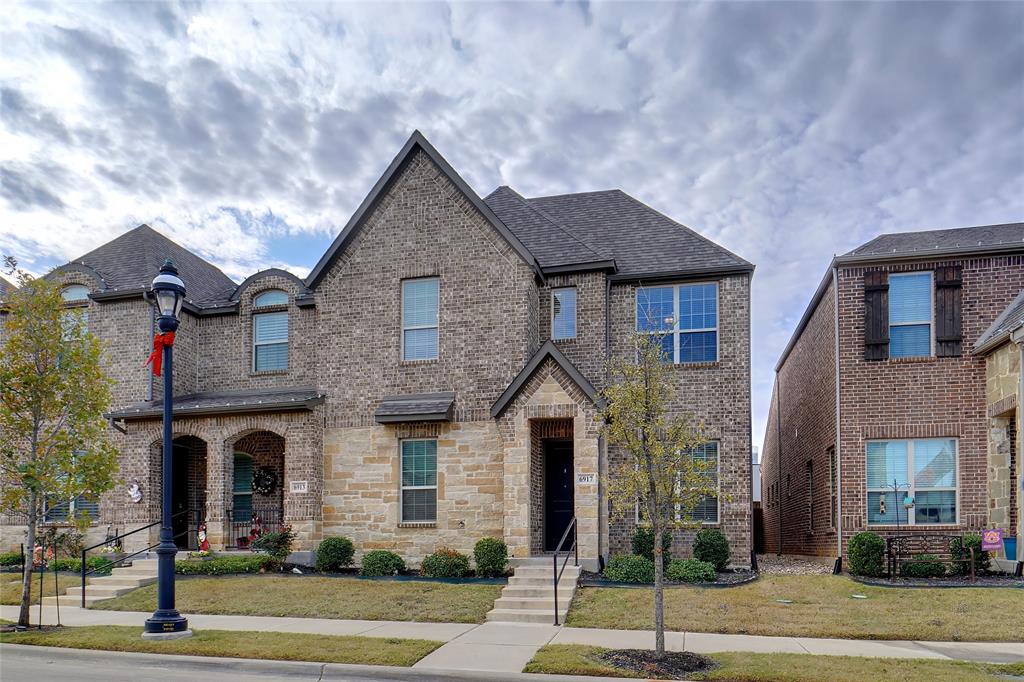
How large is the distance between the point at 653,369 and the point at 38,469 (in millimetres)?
9584

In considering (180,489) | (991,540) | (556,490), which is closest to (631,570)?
(556,490)

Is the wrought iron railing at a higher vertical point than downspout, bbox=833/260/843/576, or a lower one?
lower

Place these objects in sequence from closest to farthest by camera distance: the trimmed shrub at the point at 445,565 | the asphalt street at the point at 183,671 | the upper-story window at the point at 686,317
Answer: the asphalt street at the point at 183,671, the trimmed shrub at the point at 445,565, the upper-story window at the point at 686,317

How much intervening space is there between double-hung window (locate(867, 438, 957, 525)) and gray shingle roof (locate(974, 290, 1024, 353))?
213cm

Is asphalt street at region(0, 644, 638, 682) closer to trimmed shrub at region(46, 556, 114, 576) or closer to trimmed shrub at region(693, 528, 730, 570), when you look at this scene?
trimmed shrub at region(46, 556, 114, 576)

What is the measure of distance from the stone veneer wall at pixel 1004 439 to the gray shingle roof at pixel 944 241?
7.85ft

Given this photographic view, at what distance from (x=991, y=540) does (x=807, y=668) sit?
8.54 metres

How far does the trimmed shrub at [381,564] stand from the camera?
674 inches

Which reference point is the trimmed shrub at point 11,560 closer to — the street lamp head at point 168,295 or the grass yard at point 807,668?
the street lamp head at point 168,295

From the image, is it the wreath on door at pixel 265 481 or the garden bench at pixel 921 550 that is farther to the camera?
the wreath on door at pixel 265 481

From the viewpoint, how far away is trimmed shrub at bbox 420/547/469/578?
16.5m

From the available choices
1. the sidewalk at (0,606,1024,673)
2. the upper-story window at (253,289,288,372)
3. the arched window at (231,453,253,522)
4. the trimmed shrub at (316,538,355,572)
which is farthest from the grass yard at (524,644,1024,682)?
the upper-story window at (253,289,288,372)

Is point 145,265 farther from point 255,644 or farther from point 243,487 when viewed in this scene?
point 255,644

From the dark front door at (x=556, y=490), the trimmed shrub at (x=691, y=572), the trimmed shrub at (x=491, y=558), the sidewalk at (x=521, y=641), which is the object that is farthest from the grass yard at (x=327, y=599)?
the trimmed shrub at (x=691, y=572)
